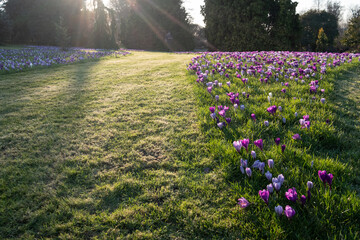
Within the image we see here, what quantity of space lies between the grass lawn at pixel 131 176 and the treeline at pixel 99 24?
1179 inches

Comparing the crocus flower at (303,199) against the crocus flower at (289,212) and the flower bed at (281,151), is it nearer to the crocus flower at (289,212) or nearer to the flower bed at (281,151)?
the flower bed at (281,151)

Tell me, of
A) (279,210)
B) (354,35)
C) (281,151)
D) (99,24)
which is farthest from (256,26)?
(99,24)

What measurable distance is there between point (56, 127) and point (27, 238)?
91.1 inches

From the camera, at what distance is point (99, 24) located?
3094cm

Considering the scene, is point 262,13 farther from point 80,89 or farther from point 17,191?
point 17,191

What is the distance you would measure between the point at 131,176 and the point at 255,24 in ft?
66.7

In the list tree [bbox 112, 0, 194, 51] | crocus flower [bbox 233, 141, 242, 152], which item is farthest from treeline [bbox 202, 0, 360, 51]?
crocus flower [bbox 233, 141, 242, 152]

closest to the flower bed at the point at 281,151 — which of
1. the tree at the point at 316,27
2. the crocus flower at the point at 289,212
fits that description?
the crocus flower at the point at 289,212

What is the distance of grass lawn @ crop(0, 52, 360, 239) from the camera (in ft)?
5.71

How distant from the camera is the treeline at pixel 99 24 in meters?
31.9

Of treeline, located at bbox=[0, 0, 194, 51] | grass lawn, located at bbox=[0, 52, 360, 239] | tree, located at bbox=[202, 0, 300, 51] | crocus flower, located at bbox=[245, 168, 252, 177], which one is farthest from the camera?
treeline, located at bbox=[0, 0, 194, 51]

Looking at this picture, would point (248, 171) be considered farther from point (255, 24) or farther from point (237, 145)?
point (255, 24)

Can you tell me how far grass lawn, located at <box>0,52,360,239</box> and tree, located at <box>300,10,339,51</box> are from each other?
27.7 meters

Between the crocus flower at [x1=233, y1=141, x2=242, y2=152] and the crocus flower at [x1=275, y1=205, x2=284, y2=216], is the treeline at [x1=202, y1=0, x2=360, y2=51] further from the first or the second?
the crocus flower at [x1=275, y1=205, x2=284, y2=216]
